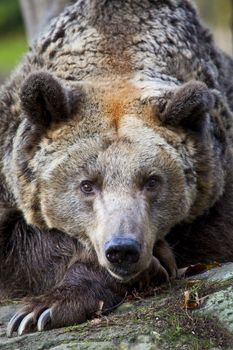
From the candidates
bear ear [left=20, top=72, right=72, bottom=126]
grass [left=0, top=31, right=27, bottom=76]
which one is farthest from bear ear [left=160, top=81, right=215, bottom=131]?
grass [left=0, top=31, right=27, bottom=76]

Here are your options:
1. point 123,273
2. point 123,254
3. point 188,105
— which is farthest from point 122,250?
point 188,105

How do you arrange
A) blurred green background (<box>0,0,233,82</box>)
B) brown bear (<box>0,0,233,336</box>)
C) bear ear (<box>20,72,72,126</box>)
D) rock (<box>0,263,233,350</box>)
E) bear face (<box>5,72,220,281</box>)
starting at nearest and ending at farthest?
rock (<box>0,263,233,350</box>) < brown bear (<box>0,0,233,336</box>) < bear face (<box>5,72,220,281</box>) < bear ear (<box>20,72,72,126</box>) < blurred green background (<box>0,0,233,82</box>)

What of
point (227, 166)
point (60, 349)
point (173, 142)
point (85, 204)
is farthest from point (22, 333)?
point (227, 166)

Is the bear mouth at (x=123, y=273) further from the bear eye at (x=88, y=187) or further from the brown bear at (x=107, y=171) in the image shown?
the bear eye at (x=88, y=187)

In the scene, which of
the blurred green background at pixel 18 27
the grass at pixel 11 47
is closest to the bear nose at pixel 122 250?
the blurred green background at pixel 18 27

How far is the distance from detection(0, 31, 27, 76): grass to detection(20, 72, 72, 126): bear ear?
27.3 m

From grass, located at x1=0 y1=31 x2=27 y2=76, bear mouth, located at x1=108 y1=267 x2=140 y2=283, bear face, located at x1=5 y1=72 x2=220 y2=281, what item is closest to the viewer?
bear mouth, located at x1=108 y1=267 x2=140 y2=283

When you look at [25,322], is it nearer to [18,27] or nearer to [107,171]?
[107,171]

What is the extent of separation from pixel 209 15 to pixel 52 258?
34.9 feet

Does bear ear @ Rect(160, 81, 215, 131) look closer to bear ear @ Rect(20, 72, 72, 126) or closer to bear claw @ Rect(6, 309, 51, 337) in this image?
bear ear @ Rect(20, 72, 72, 126)

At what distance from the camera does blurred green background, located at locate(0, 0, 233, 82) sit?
16.7 meters

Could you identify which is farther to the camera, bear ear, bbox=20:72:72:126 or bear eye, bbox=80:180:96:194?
bear ear, bbox=20:72:72:126

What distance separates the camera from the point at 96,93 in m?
7.20

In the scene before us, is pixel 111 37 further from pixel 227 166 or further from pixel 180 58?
pixel 227 166
